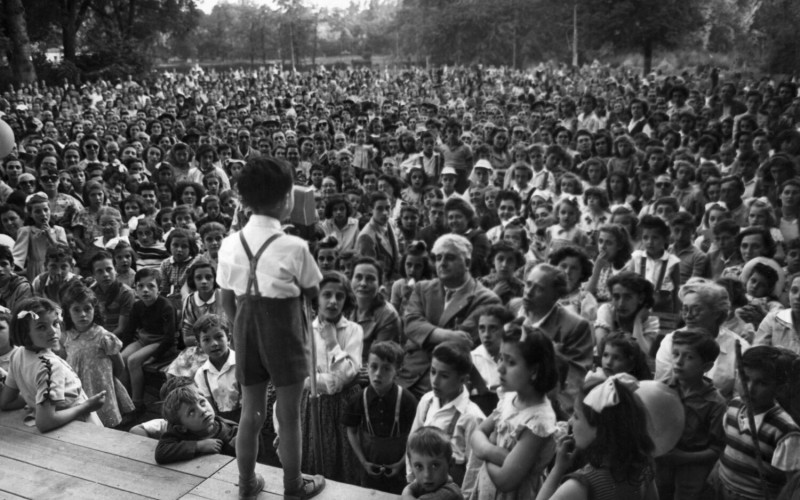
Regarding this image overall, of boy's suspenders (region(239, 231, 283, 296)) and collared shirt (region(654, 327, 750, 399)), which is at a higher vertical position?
boy's suspenders (region(239, 231, 283, 296))

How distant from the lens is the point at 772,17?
17.4 m

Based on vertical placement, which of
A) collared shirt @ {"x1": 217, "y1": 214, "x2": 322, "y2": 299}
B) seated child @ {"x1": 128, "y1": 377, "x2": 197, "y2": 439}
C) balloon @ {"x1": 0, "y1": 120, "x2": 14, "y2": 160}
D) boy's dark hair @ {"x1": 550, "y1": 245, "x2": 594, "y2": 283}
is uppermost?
balloon @ {"x1": 0, "y1": 120, "x2": 14, "y2": 160}

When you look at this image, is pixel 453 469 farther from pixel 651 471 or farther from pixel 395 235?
pixel 395 235

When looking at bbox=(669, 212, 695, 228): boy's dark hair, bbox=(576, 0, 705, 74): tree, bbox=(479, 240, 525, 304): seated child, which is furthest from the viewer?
bbox=(576, 0, 705, 74): tree

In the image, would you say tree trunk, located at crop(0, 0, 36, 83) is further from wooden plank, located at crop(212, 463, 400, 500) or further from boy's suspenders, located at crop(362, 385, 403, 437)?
wooden plank, located at crop(212, 463, 400, 500)

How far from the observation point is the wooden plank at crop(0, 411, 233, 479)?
3.31 m

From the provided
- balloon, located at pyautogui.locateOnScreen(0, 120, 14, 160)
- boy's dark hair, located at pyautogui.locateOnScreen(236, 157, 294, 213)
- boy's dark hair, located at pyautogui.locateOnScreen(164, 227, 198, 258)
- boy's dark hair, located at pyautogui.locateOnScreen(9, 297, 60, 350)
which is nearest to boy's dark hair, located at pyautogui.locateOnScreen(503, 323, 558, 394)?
boy's dark hair, located at pyautogui.locateOnScreen(236, 157, 294, 213)

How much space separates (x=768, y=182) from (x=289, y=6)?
190ft

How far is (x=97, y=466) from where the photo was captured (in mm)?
3338

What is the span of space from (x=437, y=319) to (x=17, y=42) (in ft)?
90.5

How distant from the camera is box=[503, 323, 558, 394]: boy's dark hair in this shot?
2.82 metres

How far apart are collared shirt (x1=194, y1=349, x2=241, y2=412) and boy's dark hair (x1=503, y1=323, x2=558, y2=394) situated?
83.2 inches

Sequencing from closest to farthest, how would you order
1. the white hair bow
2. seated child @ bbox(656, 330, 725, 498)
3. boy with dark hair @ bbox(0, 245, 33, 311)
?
the white hair bow, seated child @ bbox(656, 330, 725, 498), boy with dark hair @ bbox(0, 245, 33, 311)

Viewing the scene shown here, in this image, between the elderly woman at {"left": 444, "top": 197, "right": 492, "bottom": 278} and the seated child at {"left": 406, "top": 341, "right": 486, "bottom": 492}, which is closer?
the seated child at {"left": 406, "top": 341, "right": 486, "bottom": 492}
